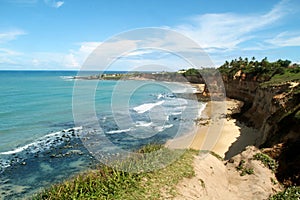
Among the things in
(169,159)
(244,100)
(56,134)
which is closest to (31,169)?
(56,134)

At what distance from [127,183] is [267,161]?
28.1 feet

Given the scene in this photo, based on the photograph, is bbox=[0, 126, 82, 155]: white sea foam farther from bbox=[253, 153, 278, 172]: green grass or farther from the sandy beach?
bbox=[253, 153, 278, 172]: green grass

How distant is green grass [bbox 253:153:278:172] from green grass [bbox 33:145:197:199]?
4603 millimetres

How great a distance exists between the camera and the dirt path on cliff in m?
11.2

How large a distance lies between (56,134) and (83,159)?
33.1 feet

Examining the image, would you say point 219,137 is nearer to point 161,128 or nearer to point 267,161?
point 161,128

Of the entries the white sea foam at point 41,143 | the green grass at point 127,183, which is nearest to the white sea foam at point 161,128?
the white sea foam at point 41,143

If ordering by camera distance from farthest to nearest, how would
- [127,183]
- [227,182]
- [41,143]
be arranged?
[41,143], [227,182], [127,183]

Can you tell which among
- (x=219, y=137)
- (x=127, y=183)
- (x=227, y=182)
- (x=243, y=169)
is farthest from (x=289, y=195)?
(x=219, y=137)

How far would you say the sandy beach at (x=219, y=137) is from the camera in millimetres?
25938

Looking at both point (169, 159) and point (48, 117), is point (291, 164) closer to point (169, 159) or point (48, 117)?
point (169, 159)

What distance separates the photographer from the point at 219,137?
3053 centimetres

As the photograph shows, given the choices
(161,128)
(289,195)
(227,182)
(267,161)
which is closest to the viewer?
(289,195)

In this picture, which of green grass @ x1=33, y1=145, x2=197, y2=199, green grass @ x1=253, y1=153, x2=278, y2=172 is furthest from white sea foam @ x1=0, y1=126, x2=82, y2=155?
green grass @ x1=253, y1=153, x2=278, y2=172
